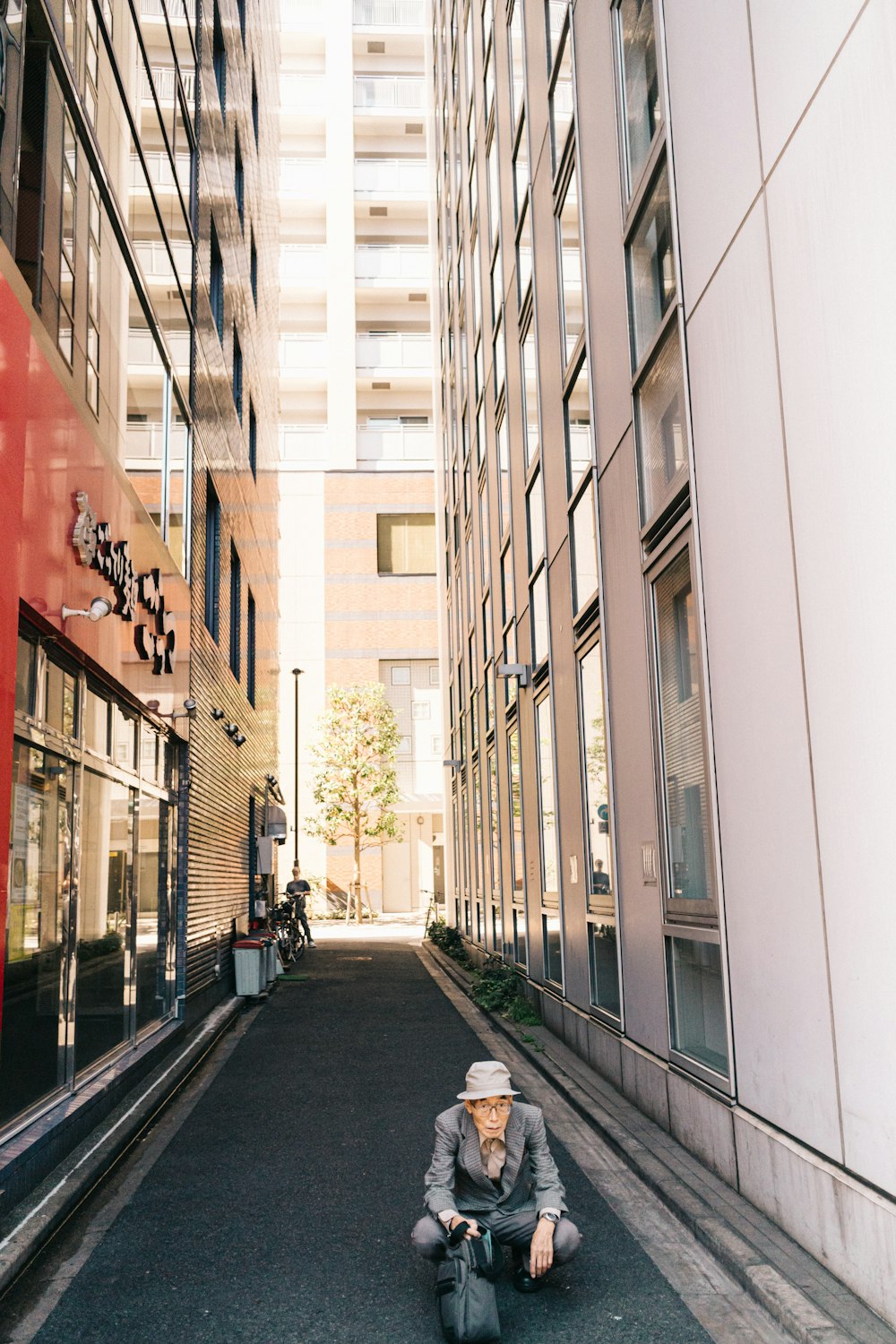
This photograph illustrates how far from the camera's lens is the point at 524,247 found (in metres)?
15.0

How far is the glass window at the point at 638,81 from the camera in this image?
8.35 m

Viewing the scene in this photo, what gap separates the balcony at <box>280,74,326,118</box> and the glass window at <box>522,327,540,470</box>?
3759 centimetres

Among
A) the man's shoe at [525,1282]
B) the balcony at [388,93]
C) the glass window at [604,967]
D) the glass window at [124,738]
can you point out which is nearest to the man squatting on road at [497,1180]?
the man's shoe at [525,1282]

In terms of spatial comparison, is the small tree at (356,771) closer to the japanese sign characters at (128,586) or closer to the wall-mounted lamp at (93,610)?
the japanese sign characters at (128,586)

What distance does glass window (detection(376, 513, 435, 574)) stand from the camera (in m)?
44.5

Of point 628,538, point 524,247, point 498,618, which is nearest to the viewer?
point 628,538

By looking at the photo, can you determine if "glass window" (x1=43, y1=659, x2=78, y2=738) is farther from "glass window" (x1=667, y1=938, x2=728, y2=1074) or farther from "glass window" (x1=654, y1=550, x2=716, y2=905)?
"glass window" (x1=667, y1=938, x2=728, y2=1074)

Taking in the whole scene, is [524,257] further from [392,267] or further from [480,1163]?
[392,267]

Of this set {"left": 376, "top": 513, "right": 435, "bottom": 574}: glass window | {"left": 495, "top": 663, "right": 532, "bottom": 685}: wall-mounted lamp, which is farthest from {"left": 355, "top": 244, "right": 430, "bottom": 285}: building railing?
{"left": 495, "top": 663, "right": 532, "bottom": 685}: wall-mounted lamp

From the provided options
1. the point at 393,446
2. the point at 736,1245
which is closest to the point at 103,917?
the point at 736,1245

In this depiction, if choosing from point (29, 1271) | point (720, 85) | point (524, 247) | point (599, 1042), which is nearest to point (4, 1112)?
point (29, 1271)

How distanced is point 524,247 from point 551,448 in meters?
3.97

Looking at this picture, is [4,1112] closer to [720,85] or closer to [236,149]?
[720,85]

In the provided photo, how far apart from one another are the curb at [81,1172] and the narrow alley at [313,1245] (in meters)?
0.10
